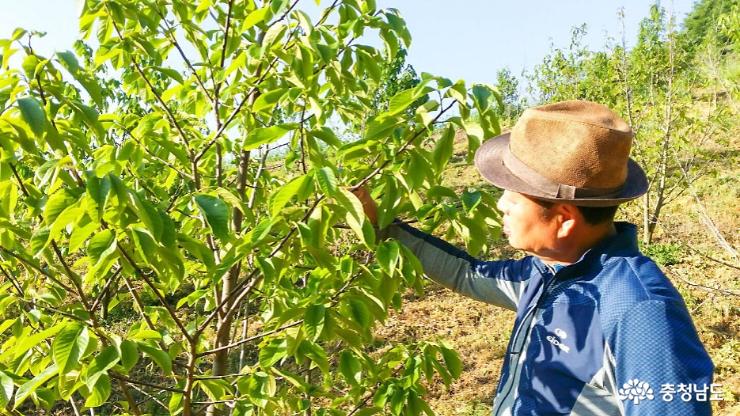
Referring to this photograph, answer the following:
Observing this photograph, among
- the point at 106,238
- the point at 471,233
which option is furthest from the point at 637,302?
the point at 106,238

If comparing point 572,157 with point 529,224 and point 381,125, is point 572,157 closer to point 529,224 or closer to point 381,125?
point 529,224

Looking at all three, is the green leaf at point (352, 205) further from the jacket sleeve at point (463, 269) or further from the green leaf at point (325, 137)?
the jacket sleeve at point (463, 269)

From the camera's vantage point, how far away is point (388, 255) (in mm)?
1480

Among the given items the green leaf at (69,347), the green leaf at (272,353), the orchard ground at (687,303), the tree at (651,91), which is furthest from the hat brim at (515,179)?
the tree at (651,91)

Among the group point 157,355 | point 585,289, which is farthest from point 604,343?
point 157,355

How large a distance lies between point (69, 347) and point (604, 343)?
1.22m

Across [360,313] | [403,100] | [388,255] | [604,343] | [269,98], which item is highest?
[269,98]

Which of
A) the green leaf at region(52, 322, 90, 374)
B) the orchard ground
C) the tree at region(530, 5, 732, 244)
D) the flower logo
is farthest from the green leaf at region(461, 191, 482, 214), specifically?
the tree at region(530, 5, 732, 244)

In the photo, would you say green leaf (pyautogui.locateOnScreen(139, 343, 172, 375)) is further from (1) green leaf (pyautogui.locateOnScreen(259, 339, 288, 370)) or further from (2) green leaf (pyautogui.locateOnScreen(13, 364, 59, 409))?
(1) green leaf (pyautogui.locateOnScreen(259, 339, 288, 370))

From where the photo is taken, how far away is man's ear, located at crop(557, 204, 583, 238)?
1.47 meters

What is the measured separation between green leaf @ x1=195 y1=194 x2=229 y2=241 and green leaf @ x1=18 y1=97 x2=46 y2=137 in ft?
1.14

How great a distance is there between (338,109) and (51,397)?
1.44 meters

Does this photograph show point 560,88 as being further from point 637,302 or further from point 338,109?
point 637,302

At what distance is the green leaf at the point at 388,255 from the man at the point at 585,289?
0.33 m
